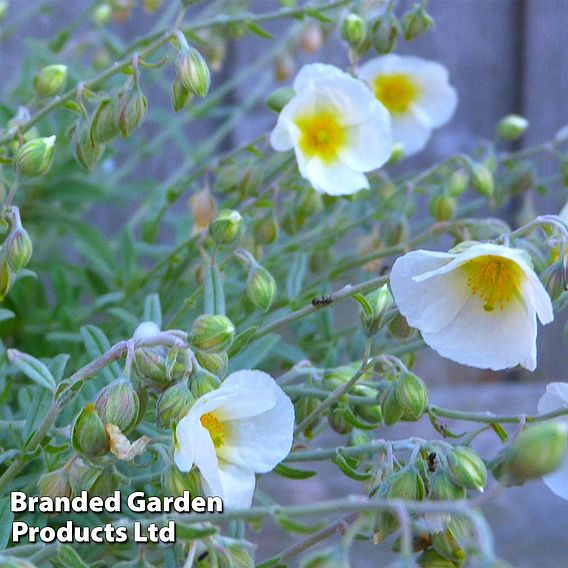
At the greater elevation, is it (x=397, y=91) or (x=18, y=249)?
(x=18, y=249)

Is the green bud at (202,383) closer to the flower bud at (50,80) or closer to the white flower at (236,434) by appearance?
the white flower at (236,434)

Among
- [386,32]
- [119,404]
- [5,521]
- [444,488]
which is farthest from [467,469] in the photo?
[386,32]

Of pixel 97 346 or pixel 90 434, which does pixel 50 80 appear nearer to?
pixel 97 346

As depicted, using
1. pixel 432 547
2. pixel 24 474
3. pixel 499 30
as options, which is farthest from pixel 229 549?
pixel 499 30

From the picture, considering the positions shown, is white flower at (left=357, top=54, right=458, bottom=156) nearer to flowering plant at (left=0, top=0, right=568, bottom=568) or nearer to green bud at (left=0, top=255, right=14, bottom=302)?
flowering plant at (left=0, top=0, right=568, bottom=568)

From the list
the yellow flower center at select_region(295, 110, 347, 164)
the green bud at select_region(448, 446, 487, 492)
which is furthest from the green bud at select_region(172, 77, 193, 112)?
the green bud at select_region(448, 446, 487, 492)

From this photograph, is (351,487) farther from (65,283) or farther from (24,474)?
(24,474)
